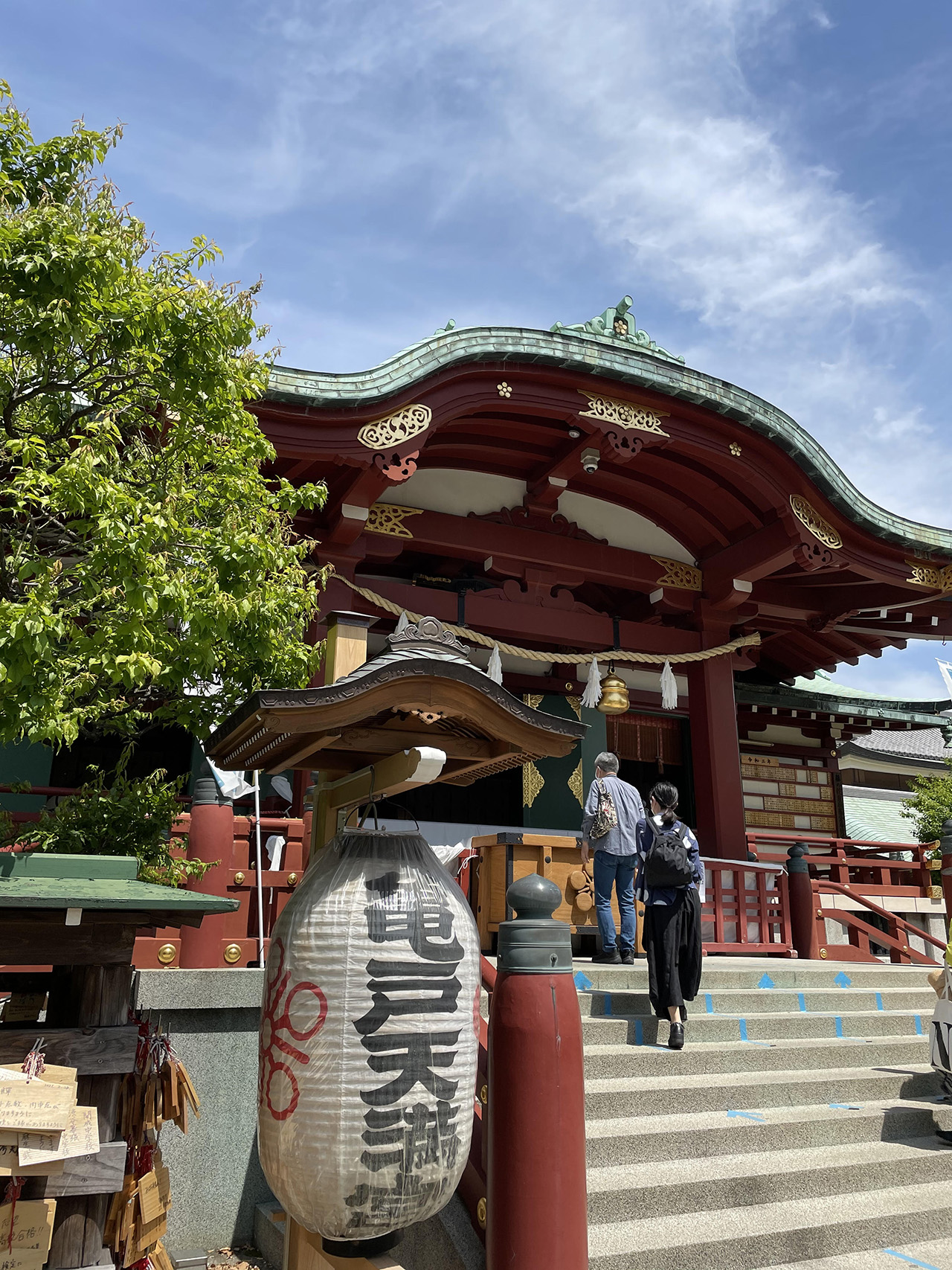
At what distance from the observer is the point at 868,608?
1191 centimetres

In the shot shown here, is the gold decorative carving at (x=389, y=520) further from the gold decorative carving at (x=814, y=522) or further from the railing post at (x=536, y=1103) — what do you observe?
the railing post at (x=536, y=1103)

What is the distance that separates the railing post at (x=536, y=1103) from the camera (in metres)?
3.15

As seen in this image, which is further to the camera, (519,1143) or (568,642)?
(568,642)

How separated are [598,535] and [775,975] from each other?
19.7 feet

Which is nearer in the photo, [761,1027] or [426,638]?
[426,638]

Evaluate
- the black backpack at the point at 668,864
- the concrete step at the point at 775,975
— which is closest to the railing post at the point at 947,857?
the concrete step at the point at 775,975

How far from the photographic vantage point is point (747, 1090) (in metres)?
4.94

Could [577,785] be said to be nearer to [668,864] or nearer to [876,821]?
[668,864]

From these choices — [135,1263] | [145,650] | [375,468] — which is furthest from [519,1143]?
[375,468]

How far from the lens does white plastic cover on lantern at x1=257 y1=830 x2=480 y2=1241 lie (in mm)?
2850

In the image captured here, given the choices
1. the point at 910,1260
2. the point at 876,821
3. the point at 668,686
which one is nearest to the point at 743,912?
the point at 668,686

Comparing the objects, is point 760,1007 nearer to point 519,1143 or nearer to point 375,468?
point 519,1143

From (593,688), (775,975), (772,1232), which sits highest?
(593,688)

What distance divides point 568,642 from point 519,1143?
8304 mm
